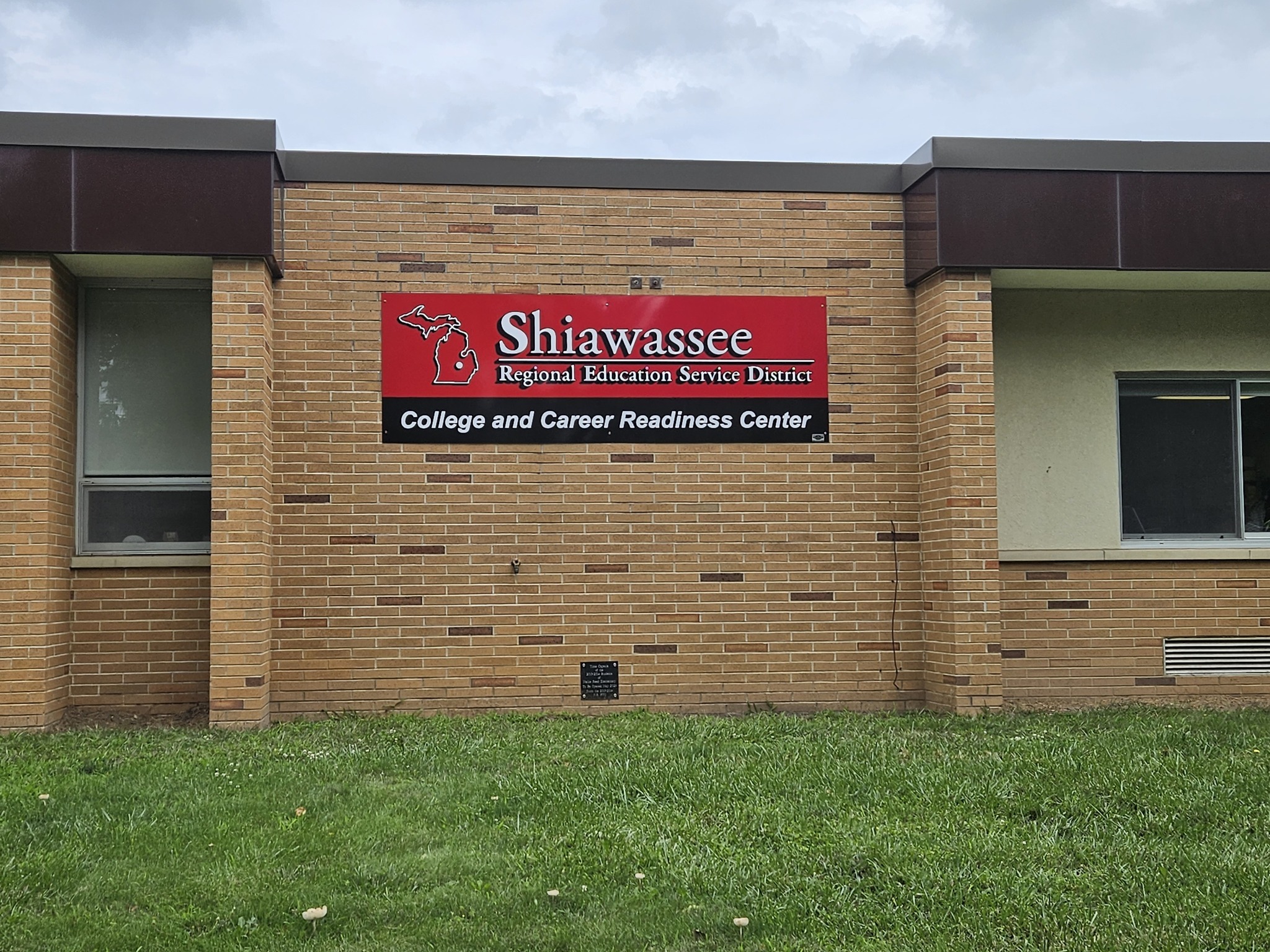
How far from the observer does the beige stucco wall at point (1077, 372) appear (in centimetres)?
1032

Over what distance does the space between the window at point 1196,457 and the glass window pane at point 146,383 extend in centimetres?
749

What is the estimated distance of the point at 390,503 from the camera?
941 cm

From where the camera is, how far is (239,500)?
8773 mm

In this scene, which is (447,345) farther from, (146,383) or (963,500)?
(963,500)

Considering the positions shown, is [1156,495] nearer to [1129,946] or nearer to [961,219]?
[961,219]

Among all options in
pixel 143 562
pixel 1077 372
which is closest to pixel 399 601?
pixel 143 562

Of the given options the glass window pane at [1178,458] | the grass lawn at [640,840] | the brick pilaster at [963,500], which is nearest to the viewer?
the grass lawn at [640,840]

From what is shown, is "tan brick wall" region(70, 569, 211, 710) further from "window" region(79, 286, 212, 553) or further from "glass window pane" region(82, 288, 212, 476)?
"glass window pane" region(82, 288, 212, 476)

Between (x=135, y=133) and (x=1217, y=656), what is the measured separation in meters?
9.20

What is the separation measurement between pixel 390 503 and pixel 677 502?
218 centimetres

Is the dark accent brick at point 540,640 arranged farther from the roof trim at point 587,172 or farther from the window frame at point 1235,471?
the window frame at point 1235,471

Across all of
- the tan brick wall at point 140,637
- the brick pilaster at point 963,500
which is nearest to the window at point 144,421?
the tan brick wall at point 140,637

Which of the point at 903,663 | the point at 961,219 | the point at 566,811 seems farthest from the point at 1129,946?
the point at 961,219

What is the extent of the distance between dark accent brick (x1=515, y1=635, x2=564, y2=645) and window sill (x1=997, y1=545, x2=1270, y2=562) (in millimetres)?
3586
